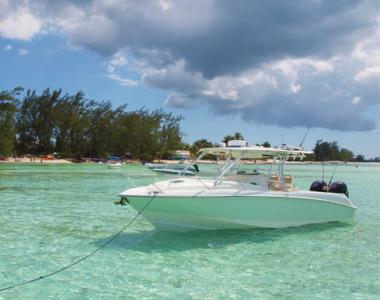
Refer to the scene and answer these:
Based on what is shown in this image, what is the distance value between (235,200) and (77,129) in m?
83.5

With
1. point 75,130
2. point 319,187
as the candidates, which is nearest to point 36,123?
point 75,130

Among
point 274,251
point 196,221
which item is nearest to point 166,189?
point 196,221

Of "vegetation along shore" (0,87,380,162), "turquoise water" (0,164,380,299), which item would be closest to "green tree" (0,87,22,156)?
"vegetation along shore" (0,87,380,162)

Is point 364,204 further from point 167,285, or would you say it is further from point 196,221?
point 167,285

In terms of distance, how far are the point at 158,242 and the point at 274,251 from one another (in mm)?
2756

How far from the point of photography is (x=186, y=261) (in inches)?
357

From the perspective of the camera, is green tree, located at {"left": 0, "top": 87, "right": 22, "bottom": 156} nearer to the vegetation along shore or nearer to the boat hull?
the vegetation along shore

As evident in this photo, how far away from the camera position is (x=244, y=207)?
1116 cm

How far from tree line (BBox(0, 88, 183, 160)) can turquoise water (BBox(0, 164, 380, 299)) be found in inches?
2657

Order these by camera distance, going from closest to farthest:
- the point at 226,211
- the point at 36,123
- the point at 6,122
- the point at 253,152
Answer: the point at 226,211 < the point at 253,152 < the point at 6,122 < the point at 36,123

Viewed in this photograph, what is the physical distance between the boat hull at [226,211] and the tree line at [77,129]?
68.8 meters

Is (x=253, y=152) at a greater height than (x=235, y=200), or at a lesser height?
greater

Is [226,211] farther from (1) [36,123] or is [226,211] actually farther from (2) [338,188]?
(1) [36,123]

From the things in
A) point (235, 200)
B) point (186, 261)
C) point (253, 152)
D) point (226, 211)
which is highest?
point (253, 152)
